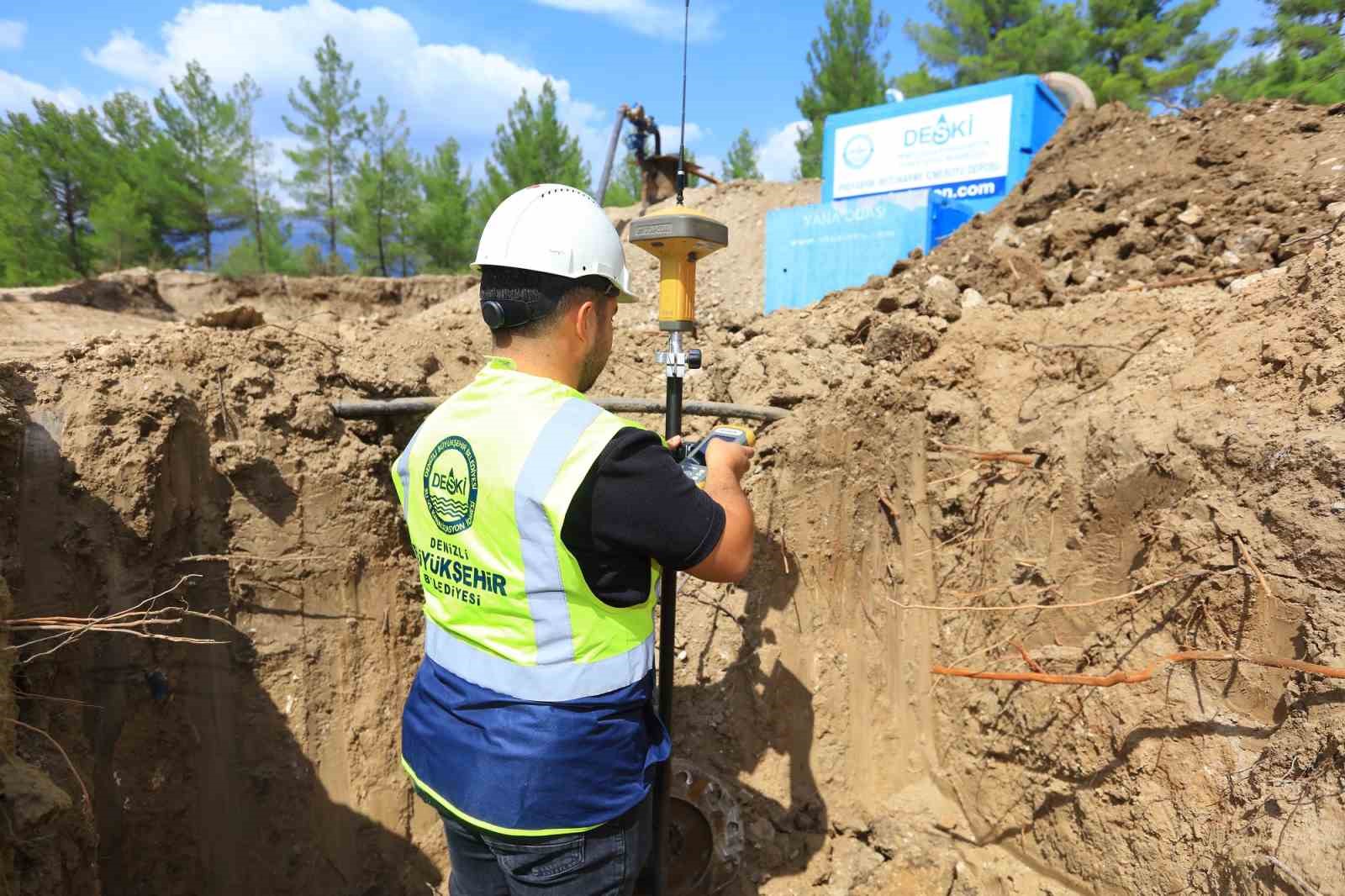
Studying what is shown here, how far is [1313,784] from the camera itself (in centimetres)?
221

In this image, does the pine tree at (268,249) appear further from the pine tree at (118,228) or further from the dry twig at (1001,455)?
the dry twig at (1001,455)

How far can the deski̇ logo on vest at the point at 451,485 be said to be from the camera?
1682mm

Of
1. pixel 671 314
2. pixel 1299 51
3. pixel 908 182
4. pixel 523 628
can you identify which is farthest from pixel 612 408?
pixel 1299 51

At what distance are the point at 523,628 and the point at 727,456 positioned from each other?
26.7 inches

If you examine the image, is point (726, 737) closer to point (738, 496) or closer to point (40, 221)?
point (738, 496)

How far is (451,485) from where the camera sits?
172 cm

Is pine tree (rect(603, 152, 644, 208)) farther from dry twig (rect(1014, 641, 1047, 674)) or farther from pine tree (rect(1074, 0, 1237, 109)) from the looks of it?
dry twig (rect(1014, 641, 1047, 674))

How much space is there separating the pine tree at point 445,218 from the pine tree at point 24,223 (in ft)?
27.0

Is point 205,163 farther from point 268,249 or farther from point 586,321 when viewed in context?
point 586,321

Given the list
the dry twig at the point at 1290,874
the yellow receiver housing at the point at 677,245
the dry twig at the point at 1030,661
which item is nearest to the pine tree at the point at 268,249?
the yellow receiver housing at the point at 677,245

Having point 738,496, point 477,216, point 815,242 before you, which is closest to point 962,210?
point 815,242

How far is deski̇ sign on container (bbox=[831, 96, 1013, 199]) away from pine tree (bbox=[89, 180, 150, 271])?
53.9 feet

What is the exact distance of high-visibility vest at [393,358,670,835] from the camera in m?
1.61

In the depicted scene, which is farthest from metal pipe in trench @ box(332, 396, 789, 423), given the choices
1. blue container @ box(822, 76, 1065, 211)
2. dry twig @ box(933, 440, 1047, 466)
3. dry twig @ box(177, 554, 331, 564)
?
blue container @ box(822, 76, 1065, 211)
